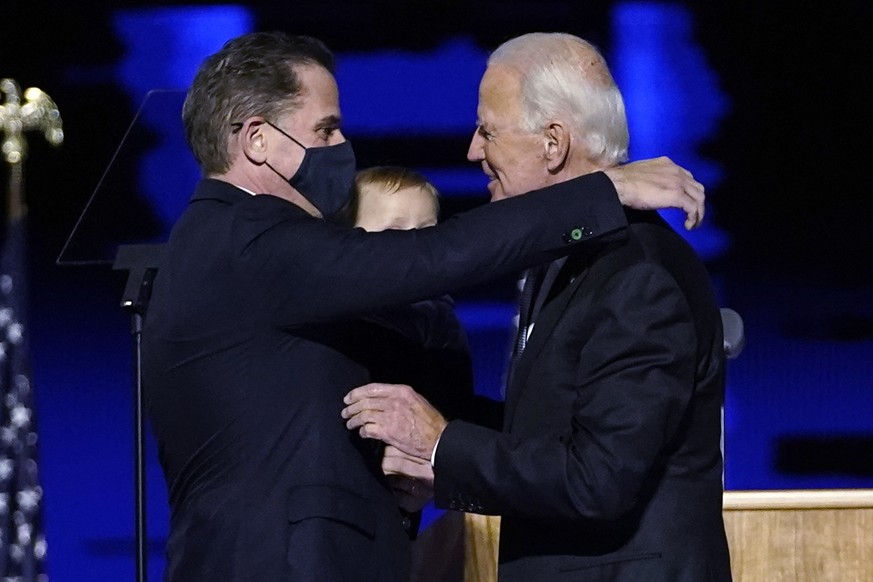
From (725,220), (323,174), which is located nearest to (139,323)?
(323,174)

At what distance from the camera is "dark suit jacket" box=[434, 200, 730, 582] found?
1.69m

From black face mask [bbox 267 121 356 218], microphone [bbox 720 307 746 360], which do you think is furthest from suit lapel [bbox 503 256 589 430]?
microphone [bbox 720 307 746 360]

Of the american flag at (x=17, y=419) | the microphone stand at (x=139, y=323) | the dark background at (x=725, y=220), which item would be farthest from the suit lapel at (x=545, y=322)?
the american flag at (x=17, y=419)

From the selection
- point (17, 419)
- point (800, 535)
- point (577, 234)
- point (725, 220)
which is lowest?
point (17, 419)

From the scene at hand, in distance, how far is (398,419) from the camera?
1.80 metres

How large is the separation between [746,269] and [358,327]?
2.22m

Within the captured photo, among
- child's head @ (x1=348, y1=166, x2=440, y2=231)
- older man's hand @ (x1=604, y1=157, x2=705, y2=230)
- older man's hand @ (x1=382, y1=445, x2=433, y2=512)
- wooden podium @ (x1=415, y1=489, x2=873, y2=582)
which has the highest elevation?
older man's hand @ (x1=604, y1=157, x2=705, y2=230)

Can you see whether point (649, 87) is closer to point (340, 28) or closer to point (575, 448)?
point (340, 28)

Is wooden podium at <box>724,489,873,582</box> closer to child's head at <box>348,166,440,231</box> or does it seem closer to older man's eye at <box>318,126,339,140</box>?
child's head at <box>348,166,440,231</box>

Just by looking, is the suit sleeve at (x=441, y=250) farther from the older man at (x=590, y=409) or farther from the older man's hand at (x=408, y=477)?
the older man's hand at (x=408, y=477)

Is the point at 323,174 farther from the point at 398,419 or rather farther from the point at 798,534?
the point at 798,534

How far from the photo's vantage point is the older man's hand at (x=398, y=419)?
1.79 meters

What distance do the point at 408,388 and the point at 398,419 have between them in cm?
4

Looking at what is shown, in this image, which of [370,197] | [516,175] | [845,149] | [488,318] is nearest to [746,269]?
[845,149]
